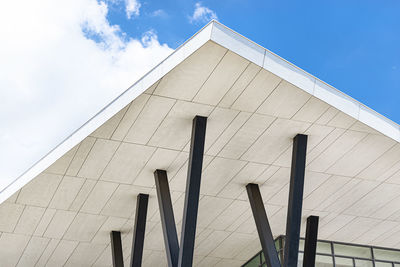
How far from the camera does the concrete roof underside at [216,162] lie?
19.4m

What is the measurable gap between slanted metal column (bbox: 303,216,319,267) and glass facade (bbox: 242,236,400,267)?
195 cm

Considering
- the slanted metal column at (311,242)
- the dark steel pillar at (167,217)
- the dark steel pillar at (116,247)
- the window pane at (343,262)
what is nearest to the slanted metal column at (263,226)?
the slanted metal column at (311,242)

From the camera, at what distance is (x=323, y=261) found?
2825 centimetres

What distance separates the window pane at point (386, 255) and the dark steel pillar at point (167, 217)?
10.9m

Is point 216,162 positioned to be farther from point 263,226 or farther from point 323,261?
point 323,261

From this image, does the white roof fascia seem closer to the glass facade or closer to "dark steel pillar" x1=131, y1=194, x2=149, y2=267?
"dark steel pillar" x1=131, y1=194, x2=149, y2=267

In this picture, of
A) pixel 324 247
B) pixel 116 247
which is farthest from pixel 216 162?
pixel 324 247

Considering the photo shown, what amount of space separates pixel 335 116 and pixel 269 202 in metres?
6.33

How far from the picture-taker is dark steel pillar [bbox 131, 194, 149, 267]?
25.2 metres

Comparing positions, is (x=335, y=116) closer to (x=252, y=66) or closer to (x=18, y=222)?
(x=252, y=66)

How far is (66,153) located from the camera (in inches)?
875

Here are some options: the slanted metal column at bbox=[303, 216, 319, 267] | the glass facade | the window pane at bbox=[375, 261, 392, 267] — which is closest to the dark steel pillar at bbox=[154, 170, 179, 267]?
the slanted metal column at bbox=[303, 216, 319, 267]

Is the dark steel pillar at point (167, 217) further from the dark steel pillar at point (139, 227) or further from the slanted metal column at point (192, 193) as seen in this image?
the slanted metal column at point (192, 193)

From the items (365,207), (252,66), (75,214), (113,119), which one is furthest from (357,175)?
(75,214)
